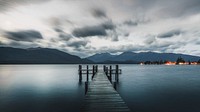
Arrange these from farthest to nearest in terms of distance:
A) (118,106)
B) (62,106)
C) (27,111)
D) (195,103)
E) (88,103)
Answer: (195,103) < (62,106) < (27,111) < (88,103) < (118,106)

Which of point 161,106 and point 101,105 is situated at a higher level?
point 101,105

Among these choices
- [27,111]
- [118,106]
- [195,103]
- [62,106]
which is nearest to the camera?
[118,106]

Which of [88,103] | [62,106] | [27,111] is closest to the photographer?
[88,103]

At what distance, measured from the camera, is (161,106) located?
15.5 meters

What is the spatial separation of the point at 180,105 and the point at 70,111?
10526mm

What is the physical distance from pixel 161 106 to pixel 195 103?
401 cm

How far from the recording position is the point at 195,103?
651 inches

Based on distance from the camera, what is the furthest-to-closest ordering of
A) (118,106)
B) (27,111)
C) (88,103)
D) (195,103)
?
(195,103) → (27,111) → (88,103) → (118,106)

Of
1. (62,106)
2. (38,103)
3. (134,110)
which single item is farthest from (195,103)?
(38,103)

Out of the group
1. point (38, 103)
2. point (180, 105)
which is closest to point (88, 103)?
point (38, 103)

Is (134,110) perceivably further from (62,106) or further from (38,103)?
(38,103)

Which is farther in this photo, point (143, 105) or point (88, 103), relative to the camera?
point (143, 105)

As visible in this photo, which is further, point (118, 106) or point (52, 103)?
point (52, 103)

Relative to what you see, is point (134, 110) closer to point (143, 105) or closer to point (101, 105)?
point (143, 105)
